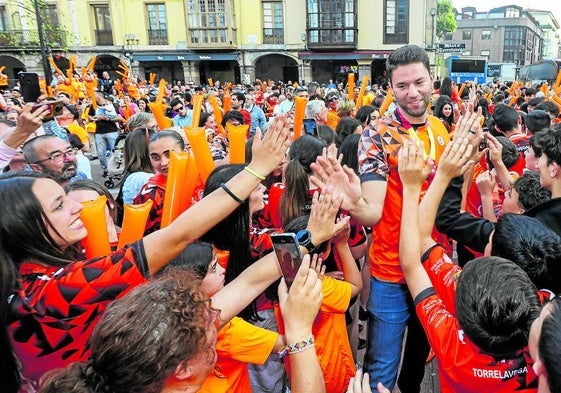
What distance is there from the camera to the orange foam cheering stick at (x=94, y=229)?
5.50ft

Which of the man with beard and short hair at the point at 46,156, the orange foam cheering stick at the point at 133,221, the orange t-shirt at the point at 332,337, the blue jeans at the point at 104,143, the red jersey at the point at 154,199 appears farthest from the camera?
the blue jeans at the point at 104,143

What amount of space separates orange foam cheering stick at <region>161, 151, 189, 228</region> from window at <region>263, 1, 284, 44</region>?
26.4 meters

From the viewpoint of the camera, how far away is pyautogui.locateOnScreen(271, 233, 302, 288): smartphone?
4.83 ft

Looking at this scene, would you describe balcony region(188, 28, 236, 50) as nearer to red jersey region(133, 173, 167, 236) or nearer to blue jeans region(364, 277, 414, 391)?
red jersey region(133, 173, 167, 236)

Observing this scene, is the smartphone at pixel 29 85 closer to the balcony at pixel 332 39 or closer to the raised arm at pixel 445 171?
the raised arm at pixel 445 171

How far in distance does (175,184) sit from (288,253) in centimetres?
66

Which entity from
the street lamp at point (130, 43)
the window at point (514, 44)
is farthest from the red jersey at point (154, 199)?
the window at point (514, 44)

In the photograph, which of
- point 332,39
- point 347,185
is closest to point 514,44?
point 332,39

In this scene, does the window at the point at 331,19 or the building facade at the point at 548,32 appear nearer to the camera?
the window at the point at 331,19

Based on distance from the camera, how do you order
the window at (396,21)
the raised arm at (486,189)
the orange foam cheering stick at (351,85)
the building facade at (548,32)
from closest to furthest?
1. the raised arm at (486,189)
2. the orange foam cheering stick at (351,85)
3. the window at (396,21)
4. the building facade at (548,32)

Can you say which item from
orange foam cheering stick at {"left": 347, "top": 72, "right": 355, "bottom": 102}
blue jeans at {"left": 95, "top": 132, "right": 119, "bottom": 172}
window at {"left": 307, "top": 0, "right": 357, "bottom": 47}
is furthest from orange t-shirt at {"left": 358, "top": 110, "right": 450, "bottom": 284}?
window at {"left": 307, "top": 0, "right": 357, "bottom": 47}

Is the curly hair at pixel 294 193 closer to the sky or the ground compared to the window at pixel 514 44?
closer to the ground

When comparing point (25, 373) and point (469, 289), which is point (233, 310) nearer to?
point (25, 373)

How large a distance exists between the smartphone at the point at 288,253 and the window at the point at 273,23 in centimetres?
2688
